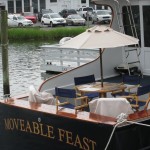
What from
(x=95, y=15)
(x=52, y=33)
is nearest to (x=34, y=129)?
(x=52, y=33)

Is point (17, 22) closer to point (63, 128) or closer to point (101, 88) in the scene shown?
point (101, 88)

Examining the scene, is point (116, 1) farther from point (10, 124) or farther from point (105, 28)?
point (10, 124)

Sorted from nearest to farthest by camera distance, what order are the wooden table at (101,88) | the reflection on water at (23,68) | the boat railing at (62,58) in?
1. the wooden table at (101,88)
2. the reflection on water at (23,68)
3. the boat railing at (62,58)

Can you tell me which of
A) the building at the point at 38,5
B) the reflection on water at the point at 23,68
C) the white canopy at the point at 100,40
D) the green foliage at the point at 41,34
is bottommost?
the reflection on water at the point at 23,68

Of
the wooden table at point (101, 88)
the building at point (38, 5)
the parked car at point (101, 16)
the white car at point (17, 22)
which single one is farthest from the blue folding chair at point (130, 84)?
the building at point (38, 5)

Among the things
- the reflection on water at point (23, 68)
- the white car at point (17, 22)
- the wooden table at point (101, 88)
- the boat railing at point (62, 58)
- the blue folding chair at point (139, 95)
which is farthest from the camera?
the white car at point (17, 22)

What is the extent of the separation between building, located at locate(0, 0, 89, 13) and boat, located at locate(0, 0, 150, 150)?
6292cm

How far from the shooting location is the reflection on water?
20.6 m

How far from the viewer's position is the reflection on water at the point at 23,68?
20578 mm

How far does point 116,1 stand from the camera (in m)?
12.4

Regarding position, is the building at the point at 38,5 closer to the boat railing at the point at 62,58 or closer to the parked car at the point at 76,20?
the parked car at the point at 76,20

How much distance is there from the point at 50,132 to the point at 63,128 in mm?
405

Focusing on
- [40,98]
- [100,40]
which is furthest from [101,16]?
[100,40]

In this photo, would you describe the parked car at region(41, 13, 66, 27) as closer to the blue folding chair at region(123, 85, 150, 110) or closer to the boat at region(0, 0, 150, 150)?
the boat at region(0, 0, 150, 150)
